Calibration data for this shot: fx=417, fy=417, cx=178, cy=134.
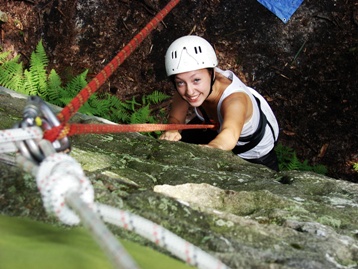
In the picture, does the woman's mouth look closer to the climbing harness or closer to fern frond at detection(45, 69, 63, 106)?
the climbing harness

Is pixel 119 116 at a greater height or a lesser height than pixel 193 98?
lesser

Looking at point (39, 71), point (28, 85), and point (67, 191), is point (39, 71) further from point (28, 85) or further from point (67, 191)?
point (67, 191)

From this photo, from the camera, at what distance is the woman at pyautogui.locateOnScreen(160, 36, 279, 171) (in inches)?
165

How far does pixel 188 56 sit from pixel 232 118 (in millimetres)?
768

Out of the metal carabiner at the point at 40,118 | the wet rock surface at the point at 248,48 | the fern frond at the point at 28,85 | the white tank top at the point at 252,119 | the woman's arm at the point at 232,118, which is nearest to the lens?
the metal carabiner at the point at 40,118

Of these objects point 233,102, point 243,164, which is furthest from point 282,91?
point 243,164

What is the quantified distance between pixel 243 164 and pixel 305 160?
329 centimetres

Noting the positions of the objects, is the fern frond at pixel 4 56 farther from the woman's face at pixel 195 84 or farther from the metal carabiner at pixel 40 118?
the metal carabiner at pixel 40 118

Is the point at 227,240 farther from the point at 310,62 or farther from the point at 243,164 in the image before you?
the point at 310,62

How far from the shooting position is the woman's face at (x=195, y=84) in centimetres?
424

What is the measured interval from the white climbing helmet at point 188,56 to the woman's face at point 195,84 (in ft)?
0.19

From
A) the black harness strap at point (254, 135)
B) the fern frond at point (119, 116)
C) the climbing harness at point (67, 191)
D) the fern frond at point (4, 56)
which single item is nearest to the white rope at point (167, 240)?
Answer: the climbing harness at point (67, 191)

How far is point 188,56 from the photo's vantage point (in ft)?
13.8

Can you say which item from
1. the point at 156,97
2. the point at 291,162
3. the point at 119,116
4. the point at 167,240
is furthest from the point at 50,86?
the point at 167,240
